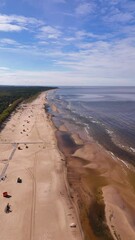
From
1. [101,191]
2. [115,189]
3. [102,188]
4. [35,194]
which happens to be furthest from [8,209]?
[115,189]

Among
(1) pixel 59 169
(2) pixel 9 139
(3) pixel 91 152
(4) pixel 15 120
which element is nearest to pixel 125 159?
(3) pixel 91 152

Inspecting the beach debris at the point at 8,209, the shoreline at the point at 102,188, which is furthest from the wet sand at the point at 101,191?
the beach debris at the point at 8,209

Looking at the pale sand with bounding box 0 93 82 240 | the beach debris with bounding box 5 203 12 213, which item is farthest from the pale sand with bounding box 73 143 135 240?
the beach debris with bounding box 5 203 12 213

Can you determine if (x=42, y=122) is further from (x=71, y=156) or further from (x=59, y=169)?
(x=59, y=169)

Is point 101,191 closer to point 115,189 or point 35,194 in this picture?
point 115,189

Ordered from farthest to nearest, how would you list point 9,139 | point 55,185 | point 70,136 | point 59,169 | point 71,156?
point 70,136 → point 9,139 → point 71,156 → point 59,169 → point 55,185

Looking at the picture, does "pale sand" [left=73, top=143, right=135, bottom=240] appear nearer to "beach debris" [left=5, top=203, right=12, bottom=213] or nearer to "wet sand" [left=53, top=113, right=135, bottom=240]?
"wet sand" [left=53, top=113, right=135, bottom=240]
